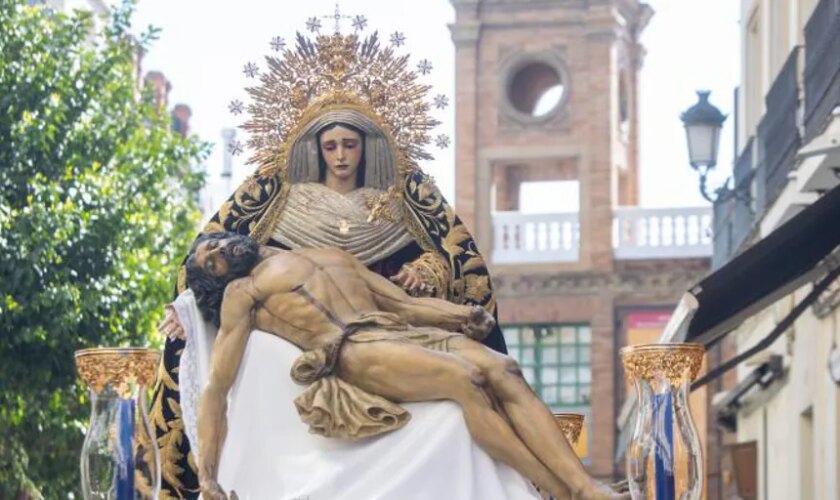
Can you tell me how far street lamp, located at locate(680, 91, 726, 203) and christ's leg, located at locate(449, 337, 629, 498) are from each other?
13497 millimetres

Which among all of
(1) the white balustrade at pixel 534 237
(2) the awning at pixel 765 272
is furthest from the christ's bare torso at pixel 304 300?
(1) the white balustrade at pixel 534 237

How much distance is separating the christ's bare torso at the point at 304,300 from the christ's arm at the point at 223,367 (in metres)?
0.05

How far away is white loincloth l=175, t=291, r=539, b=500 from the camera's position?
Answer: 11.7 metres

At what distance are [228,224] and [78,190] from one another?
45.0 feet

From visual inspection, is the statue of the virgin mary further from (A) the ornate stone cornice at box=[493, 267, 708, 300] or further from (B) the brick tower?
(A) the ornate stone cornice at box=[493, 267, 708, 300]

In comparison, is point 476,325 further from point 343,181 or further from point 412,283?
point 343,181

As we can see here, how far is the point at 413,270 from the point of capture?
12.6m

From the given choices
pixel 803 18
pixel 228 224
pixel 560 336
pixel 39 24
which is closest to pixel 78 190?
pixel 39 24

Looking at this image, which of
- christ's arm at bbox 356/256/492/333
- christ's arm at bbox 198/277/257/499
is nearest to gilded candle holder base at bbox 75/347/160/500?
christ's arm at bbox 198/277/257/499

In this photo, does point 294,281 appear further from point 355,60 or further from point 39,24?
point 39,24

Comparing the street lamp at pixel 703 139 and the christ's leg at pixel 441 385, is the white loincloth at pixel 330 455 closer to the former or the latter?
the christ's leg at pixel 441 385

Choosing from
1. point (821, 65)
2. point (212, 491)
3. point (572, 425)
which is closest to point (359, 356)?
point (212, 491)

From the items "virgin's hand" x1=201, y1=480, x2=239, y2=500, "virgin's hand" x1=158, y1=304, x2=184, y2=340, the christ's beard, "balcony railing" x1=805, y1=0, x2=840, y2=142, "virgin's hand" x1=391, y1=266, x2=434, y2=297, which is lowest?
"virgin's hand" x1=201, y1=480, x2=239, y2=500

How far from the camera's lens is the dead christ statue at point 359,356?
38.8ft
